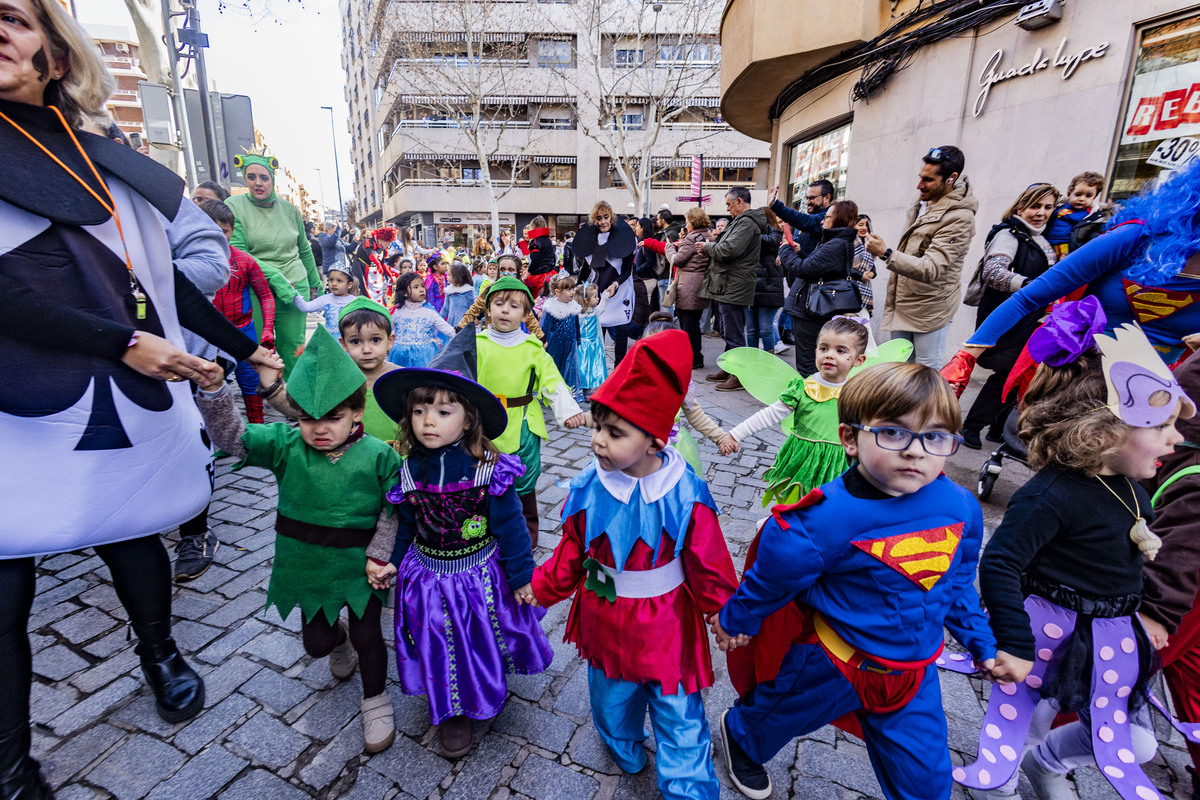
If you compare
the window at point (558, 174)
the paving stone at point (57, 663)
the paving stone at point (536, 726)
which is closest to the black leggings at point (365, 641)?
the paving stone at point (536, 726)

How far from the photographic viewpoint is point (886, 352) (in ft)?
10.7

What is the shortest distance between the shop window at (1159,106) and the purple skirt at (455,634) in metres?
6.56

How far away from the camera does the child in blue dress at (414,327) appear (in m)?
5.24

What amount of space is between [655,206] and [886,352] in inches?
1423

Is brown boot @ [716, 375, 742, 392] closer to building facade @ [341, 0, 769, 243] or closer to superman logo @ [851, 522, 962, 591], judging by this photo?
superman logo @ [851, 522, 962, 591]

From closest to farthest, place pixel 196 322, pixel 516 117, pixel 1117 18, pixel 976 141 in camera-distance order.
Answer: pixel 196 322 → pixel 1117 18 → pixel 976 141 → pixel 516 117

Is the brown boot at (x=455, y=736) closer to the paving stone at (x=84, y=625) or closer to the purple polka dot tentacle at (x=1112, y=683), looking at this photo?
the paving stone at (x=84, y=625)

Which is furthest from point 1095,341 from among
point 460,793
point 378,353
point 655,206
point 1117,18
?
point 655,206

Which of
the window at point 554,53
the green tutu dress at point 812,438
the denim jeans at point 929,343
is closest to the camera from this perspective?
the green tutu dress at point 812,438

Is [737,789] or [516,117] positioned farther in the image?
[516,117]

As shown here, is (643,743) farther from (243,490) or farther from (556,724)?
(243,490)

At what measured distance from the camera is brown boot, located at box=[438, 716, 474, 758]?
2.08 m

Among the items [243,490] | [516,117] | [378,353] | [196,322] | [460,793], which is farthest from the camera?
[516,117]

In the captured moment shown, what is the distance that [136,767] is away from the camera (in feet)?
6.59
